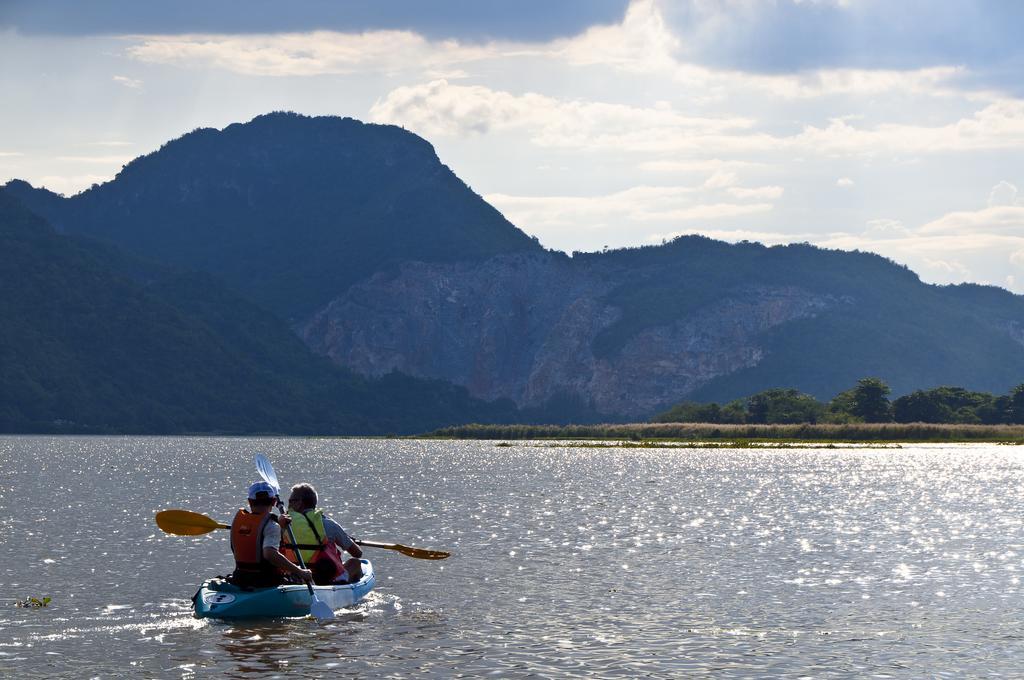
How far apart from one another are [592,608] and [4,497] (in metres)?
58.1

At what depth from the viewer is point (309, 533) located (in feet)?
130

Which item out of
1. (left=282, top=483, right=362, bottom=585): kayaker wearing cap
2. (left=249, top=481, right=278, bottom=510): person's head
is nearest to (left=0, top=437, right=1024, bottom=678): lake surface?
(left=282, top=483, right=362, bottom=585): kayaker wearing cap

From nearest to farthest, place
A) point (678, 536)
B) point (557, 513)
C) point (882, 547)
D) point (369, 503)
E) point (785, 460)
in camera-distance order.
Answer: point (882, 547)
point (678, 536)
point (557, 513)
point (369, 503)
point (785, 460)

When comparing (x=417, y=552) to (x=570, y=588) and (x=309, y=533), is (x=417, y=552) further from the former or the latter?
(x=309, y=533)

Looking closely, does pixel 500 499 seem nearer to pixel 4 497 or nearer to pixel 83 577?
pixel 4 497

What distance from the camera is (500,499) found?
3423 inches

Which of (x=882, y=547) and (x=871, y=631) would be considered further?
(x=882, y=547)

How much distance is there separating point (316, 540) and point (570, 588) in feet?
28.2

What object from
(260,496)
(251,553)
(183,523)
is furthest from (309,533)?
(183,523)

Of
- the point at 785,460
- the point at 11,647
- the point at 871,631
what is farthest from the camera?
the point at 785,460

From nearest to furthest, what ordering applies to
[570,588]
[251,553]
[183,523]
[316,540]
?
1. [251,553]
2. [316,540]
3. [570,588]
4. [183,523]

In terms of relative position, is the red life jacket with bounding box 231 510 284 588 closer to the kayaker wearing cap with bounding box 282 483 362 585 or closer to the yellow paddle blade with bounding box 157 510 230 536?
the kayaker wearing cap with bounding box 282 483 362 585

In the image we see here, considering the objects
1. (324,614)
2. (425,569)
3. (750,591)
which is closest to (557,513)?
(425,569)

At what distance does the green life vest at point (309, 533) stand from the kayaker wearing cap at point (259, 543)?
194 cm
